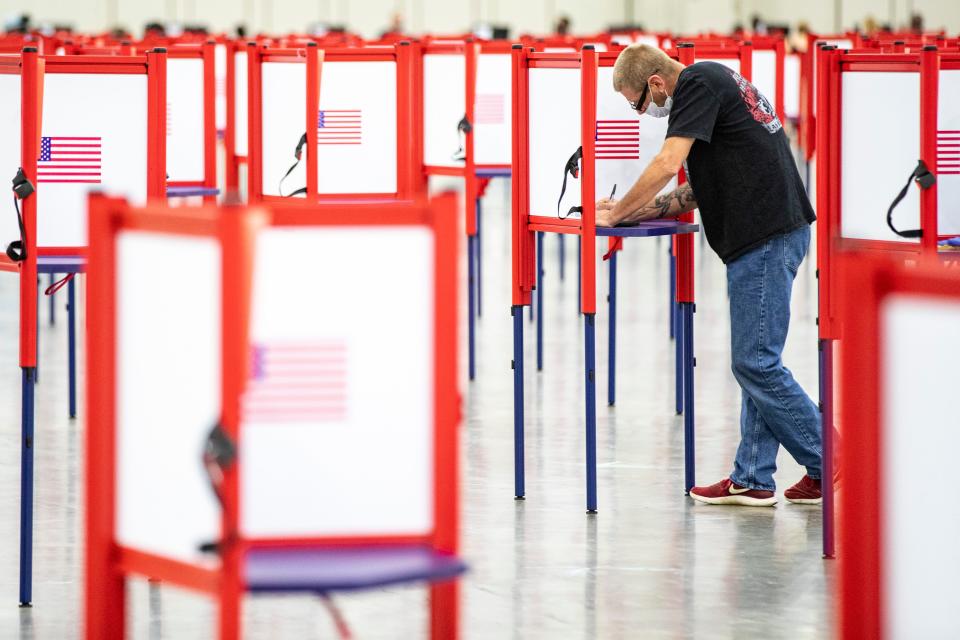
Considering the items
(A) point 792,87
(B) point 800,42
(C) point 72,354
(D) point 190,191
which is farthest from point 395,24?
(C) point 72,354

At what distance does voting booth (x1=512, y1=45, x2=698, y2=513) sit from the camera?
5660mm

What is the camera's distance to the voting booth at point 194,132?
8000 mm

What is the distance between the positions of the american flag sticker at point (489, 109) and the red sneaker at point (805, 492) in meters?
3.53

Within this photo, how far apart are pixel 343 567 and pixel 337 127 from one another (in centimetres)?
485

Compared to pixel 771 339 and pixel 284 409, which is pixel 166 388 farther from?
pixel 771 339

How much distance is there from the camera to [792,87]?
1342 cm

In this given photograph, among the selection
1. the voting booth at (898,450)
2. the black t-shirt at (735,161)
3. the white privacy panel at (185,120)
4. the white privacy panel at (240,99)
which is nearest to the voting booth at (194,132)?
the white privacy panel at (185,120)

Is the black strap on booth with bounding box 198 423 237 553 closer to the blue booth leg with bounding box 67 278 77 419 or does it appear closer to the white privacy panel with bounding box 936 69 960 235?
the white privacy panel with bounding box 936 69 960 235

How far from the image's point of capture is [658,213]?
19.2ft

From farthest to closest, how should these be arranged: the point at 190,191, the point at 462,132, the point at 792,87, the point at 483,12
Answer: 1. the point at 483,12
2. the point at 792,87
3. the point at 462,132
4. the point at 190,191

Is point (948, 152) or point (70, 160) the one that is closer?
point (70, 160)

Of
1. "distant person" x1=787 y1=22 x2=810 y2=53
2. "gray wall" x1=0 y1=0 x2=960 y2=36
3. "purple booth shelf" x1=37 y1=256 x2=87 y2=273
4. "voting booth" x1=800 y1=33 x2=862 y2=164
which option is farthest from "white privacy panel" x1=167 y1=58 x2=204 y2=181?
"gray wall" x1=0 y1=0 x2=960 y2=36

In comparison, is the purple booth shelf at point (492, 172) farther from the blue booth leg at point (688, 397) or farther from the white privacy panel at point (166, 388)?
the white privacy panel at point (166, 388)

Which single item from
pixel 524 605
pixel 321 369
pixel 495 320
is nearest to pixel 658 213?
pixel 524 605
